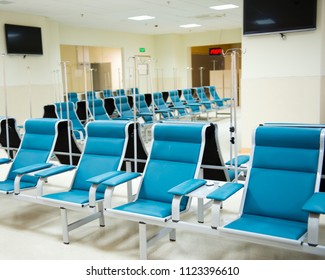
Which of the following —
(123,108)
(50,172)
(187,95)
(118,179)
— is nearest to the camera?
(118,179)

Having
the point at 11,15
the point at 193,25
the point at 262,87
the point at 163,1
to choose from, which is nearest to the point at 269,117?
the point at 262,87

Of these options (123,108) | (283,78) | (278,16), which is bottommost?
(123,108)

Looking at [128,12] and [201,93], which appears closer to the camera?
[128,12]

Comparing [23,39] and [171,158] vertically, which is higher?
[23,39]

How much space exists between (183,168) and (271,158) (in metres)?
0.70

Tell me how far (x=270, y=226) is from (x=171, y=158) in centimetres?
102

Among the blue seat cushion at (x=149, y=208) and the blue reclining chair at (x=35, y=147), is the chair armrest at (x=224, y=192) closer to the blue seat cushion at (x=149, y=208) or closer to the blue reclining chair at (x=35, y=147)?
the blue seat cushion at (x=149, y=208)

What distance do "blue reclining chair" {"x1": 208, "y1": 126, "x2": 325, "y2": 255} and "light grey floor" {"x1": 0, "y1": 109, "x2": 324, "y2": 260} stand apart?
39 centimetres

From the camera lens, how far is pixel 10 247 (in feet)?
10.5

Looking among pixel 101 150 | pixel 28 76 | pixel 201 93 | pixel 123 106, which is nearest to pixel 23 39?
pixel 28 76

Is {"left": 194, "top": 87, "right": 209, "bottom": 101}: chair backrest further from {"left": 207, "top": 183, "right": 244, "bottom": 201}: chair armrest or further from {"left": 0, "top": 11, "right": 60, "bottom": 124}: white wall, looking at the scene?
{"left": 207, "top": 183, "right": 244, "bottom": 201}: chair armrest

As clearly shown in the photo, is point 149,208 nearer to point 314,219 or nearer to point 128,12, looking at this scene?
point 314,219

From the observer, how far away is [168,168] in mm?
3232

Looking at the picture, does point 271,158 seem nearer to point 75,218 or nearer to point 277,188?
point 277,188
